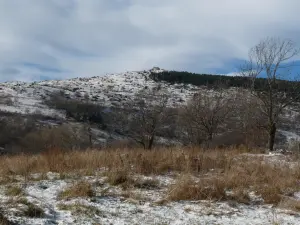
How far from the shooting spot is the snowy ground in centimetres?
436

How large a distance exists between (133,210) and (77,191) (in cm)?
99

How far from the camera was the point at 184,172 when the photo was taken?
709cm

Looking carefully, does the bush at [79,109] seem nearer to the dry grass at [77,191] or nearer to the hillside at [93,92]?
the hillside at [93,92]

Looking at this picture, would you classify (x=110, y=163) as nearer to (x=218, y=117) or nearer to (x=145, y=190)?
(x=145, y=190)

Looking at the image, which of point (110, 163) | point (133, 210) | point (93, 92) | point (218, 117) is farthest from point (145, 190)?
point (93, 92)

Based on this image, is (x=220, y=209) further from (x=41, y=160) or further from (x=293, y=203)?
(x=41, y=160)

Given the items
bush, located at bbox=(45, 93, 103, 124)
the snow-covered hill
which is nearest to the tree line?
bush, located at bbox=(45, 93, 103, 124)

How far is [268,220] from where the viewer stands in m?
4.70

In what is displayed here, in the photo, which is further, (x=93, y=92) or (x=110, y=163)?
(x=93, y=92)

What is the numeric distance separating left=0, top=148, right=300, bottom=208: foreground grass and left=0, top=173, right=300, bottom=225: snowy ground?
24cm

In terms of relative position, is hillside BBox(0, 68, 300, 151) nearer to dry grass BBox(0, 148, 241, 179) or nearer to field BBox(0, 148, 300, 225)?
dry grass BBox(0, 148, 241, 179)

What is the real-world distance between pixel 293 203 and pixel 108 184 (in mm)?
2925

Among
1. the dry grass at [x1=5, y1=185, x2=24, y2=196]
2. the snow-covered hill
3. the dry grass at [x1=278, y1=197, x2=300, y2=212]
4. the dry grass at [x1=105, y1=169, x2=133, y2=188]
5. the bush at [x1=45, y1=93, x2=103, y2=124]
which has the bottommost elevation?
the bush at [x1=45, y1=93, x2=103, y2=124]

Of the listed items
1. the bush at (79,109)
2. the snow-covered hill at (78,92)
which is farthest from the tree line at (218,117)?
the snow-covered hill at (78,92)
